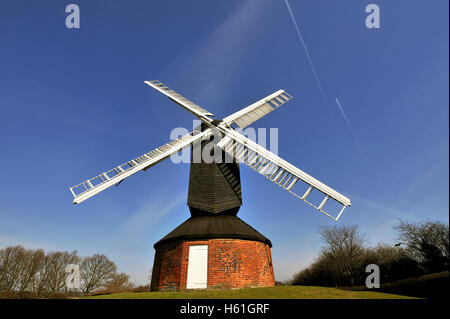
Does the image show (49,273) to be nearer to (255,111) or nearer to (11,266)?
(11,266)

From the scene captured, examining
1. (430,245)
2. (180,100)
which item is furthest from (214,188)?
(430,245)

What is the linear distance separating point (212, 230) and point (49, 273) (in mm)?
47592

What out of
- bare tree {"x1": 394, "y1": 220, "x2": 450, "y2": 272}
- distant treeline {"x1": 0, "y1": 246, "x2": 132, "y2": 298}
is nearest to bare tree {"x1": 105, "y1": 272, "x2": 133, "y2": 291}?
distant treeline {"x1": 0, "y1": 246, "x2": 132, "y2": 298}

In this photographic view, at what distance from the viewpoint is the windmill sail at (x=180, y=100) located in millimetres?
20484

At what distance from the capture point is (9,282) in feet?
134

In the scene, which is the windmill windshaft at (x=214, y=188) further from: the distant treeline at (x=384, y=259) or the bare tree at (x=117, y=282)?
the bare tree at (x=117, y=282)

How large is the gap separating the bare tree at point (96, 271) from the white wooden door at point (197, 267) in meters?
48.1

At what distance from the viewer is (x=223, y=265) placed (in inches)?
543

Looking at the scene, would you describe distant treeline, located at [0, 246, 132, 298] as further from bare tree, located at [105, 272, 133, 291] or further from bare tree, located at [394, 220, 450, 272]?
bare tree, located at [394, 220, 450, 272]

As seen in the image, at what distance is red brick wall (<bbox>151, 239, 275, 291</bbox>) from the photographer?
44.4 feet

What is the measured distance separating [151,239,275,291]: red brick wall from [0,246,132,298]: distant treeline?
34135 millimetres
